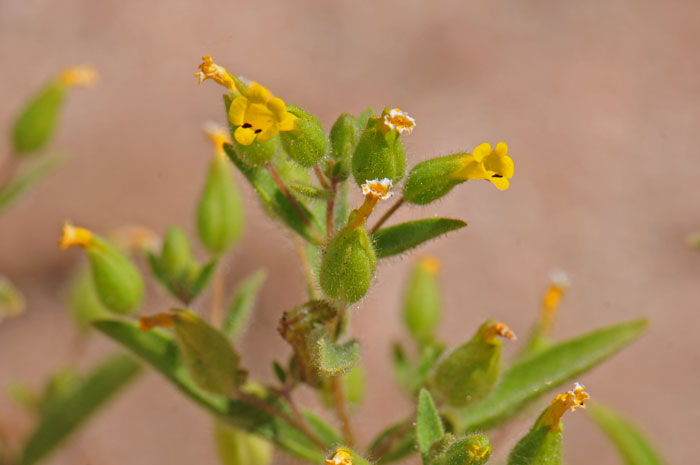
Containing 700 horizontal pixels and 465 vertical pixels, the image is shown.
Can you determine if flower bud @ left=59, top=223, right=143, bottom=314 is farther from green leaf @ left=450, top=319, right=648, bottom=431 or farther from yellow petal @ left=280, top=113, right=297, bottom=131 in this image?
green leaf @ left=450, top=319, right=648, bottom=431

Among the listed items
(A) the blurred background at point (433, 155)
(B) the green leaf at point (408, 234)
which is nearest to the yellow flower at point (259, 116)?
(B) the green leaf at point (408, 234)

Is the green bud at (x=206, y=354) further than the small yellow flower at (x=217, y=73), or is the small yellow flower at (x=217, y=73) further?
the green bud at (x=206, y=354)

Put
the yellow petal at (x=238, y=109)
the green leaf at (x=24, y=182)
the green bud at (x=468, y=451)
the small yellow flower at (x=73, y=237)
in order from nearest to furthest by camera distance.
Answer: the green bud at (x=468, y=451) → the yellow petal at (x=238, y=109) → the small yellow flower at (x=73, y=237) → the green leaf at (x=24, y=182)

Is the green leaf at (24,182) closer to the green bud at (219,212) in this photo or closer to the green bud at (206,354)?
the green bud at (219,212)

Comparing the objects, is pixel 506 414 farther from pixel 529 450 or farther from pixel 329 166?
pixel 329 166

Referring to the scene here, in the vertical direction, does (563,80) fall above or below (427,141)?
above

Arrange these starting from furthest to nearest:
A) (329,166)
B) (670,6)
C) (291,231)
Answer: (670,6)
(291,231)
(329,166)

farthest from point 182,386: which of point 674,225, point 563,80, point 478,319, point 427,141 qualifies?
point 563,80
